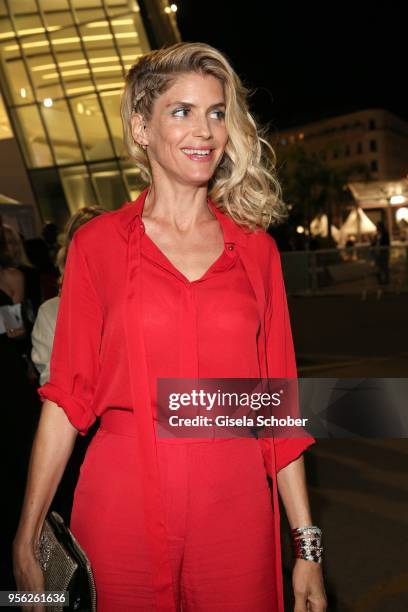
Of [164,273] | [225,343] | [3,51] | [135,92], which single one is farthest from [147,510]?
[3,51]

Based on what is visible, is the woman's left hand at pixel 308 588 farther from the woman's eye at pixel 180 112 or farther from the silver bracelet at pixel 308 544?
the woman's eye at pixel 180 112

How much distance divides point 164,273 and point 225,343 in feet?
0.77

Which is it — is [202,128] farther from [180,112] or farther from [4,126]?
[4,126]

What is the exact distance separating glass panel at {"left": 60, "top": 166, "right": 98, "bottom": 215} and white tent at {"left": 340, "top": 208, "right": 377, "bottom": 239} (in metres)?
32.0

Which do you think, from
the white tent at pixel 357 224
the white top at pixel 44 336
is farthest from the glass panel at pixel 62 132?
the white tent at pixel 357 224

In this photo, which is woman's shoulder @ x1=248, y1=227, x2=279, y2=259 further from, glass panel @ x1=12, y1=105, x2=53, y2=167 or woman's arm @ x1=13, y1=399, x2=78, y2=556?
glass panel @ x1=12, y1=105, x2=53, y2=167

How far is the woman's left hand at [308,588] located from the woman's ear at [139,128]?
119 centimetres

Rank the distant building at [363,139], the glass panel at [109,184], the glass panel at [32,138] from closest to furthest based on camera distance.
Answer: the glass panel at [109,184] → the glass panel at [32,138] → the distant building at [363,139]

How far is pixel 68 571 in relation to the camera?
1.67 metres

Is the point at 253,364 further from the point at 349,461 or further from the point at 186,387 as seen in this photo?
the point at 349,461

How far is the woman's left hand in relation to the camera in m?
1.88

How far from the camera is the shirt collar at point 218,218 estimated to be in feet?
6.48

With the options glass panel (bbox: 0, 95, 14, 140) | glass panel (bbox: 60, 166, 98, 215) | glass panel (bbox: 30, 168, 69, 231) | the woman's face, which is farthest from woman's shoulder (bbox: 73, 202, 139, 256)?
glass panel (bbox: 0, 95, 14, 140)

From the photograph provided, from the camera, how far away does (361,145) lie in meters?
108
